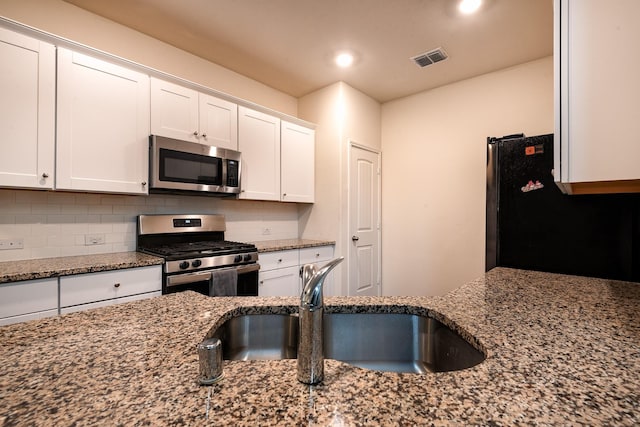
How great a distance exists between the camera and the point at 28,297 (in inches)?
60.9

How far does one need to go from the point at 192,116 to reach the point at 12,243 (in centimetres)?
147

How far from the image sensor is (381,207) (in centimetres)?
384

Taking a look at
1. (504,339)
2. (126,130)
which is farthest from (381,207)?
(504,339)

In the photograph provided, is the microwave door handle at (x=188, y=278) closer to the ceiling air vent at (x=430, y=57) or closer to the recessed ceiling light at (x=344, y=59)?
the recessed ceiling light at (x=344, y=59)

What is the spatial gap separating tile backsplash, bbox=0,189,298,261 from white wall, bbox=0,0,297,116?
3.70 feet

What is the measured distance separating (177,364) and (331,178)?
9.45 ft

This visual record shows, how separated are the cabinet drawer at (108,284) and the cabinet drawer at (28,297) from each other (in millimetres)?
41

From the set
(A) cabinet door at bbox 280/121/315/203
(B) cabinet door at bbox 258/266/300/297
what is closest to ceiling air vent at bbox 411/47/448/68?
(A) cabinet door at bbox 280/121/315/203

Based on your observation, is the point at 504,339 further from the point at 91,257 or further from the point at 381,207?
the point at 381,207

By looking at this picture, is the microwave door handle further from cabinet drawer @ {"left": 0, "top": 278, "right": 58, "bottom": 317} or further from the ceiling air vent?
the ceiling air vent

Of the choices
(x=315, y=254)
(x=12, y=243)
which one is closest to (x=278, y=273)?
(x=315, y=254)

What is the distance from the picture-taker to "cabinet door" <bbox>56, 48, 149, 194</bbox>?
1.87 meters

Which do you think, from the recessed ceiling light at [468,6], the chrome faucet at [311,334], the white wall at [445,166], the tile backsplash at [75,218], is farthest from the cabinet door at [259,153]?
the chrome faucet at [311,334]

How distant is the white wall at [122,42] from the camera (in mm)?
1985
